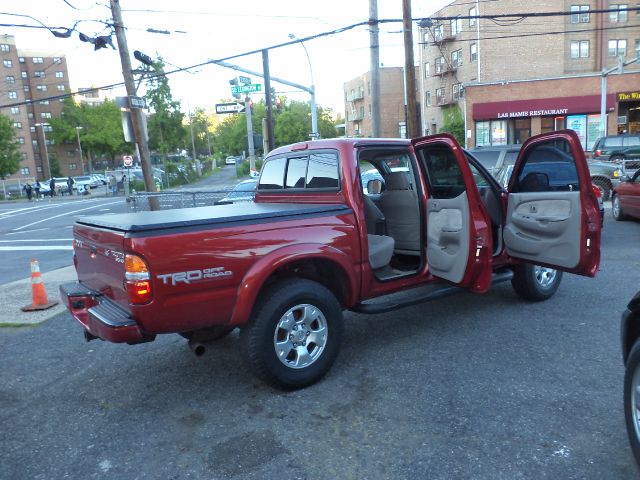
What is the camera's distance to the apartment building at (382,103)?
198 ft

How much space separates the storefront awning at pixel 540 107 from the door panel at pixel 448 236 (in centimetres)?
3434

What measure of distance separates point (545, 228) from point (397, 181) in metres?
1.54

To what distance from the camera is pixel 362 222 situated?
4.43 m

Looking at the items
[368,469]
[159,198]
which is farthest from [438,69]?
[368,469]


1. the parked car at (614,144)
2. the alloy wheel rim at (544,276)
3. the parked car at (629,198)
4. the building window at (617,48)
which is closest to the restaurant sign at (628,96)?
the building window at (617,48)

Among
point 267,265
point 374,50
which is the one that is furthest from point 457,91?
point 267,265

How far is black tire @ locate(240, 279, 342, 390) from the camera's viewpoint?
3.80 meters

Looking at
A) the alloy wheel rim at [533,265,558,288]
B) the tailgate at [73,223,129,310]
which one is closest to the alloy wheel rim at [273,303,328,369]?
the tailgate at [73,223,129,310]

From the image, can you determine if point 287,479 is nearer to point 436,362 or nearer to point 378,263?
point 436,362

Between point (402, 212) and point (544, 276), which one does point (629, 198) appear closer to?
point (544, 276)

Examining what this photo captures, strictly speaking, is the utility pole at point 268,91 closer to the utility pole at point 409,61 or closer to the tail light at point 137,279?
the utility pole at point 409,61

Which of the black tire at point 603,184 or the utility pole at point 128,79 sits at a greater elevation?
the utility pole at point 128,79

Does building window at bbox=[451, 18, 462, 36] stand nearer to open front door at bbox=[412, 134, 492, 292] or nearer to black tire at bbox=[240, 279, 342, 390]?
open front door at bbox=[412, 134, 492, 292]

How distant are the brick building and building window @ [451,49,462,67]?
5165 centimetres
